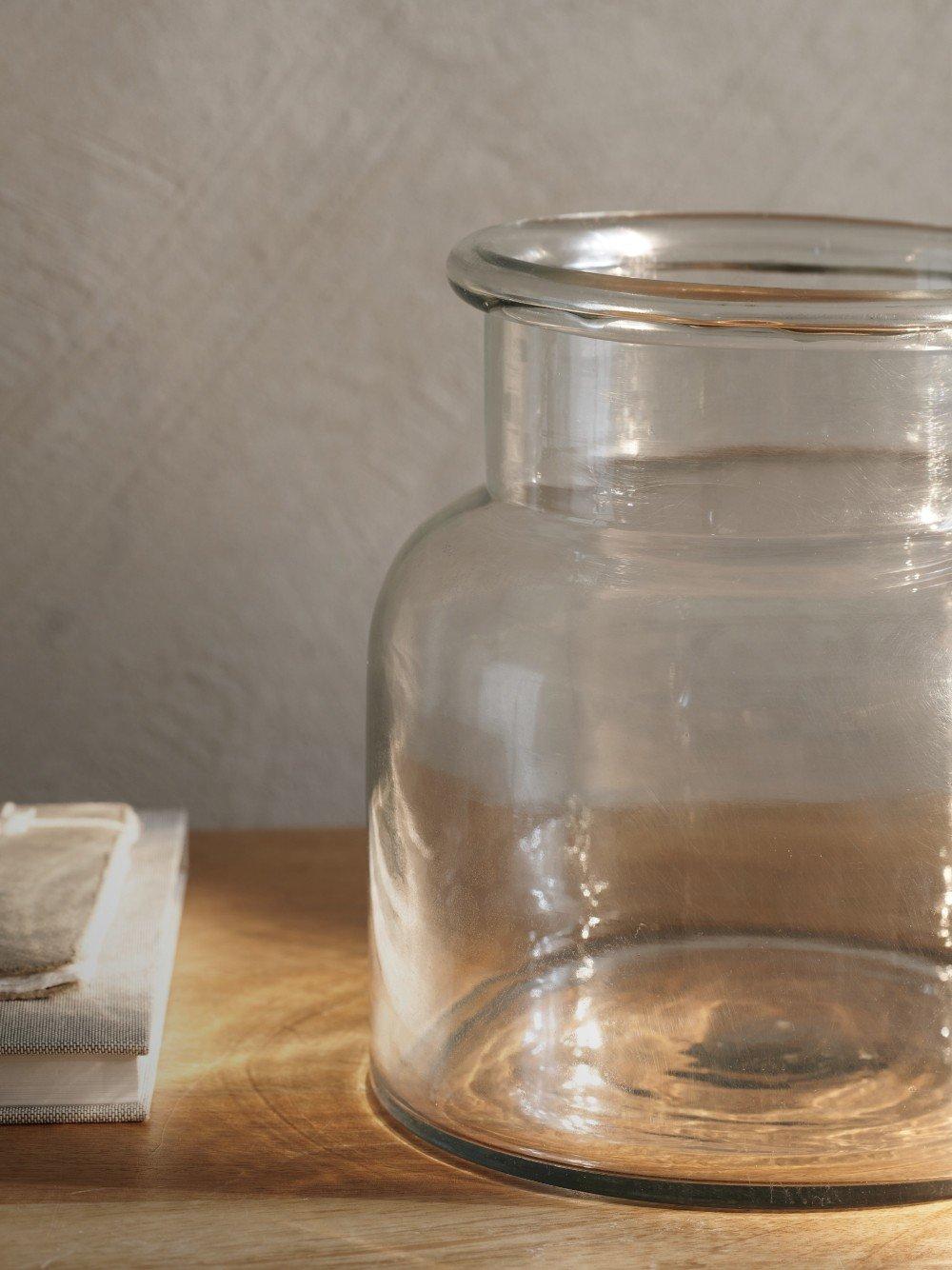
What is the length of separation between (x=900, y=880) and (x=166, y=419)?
0.48 m

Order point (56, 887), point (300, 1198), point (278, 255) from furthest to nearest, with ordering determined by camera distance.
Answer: point (278, 255), point (56, 887), point (300, 1198)

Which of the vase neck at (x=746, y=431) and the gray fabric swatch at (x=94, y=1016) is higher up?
the vase neck at (x=746, y=431)

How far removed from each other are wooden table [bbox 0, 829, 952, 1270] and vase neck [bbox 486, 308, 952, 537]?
0.21 metres

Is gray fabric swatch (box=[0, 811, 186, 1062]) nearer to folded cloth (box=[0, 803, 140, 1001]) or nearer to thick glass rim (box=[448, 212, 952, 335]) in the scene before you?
folded cloth (box=[0, 803, 140, 1001])

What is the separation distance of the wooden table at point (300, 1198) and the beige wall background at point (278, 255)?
30cm

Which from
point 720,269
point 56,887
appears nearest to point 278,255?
point 720,269

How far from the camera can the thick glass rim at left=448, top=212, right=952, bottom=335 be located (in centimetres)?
43

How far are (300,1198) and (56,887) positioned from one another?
0.54 ft

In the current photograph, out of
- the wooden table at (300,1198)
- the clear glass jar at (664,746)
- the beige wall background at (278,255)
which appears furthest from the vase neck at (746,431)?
the beige wall background at (278,255)

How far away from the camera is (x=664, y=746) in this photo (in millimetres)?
495

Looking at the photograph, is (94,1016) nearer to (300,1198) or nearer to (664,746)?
(300,1198)

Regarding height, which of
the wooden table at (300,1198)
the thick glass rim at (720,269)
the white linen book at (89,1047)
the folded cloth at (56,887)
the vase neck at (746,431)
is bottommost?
the wooden table at (300,1198)

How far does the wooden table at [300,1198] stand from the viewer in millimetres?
427

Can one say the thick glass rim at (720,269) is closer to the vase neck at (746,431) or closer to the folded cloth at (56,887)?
the vase neck at (746,431)
